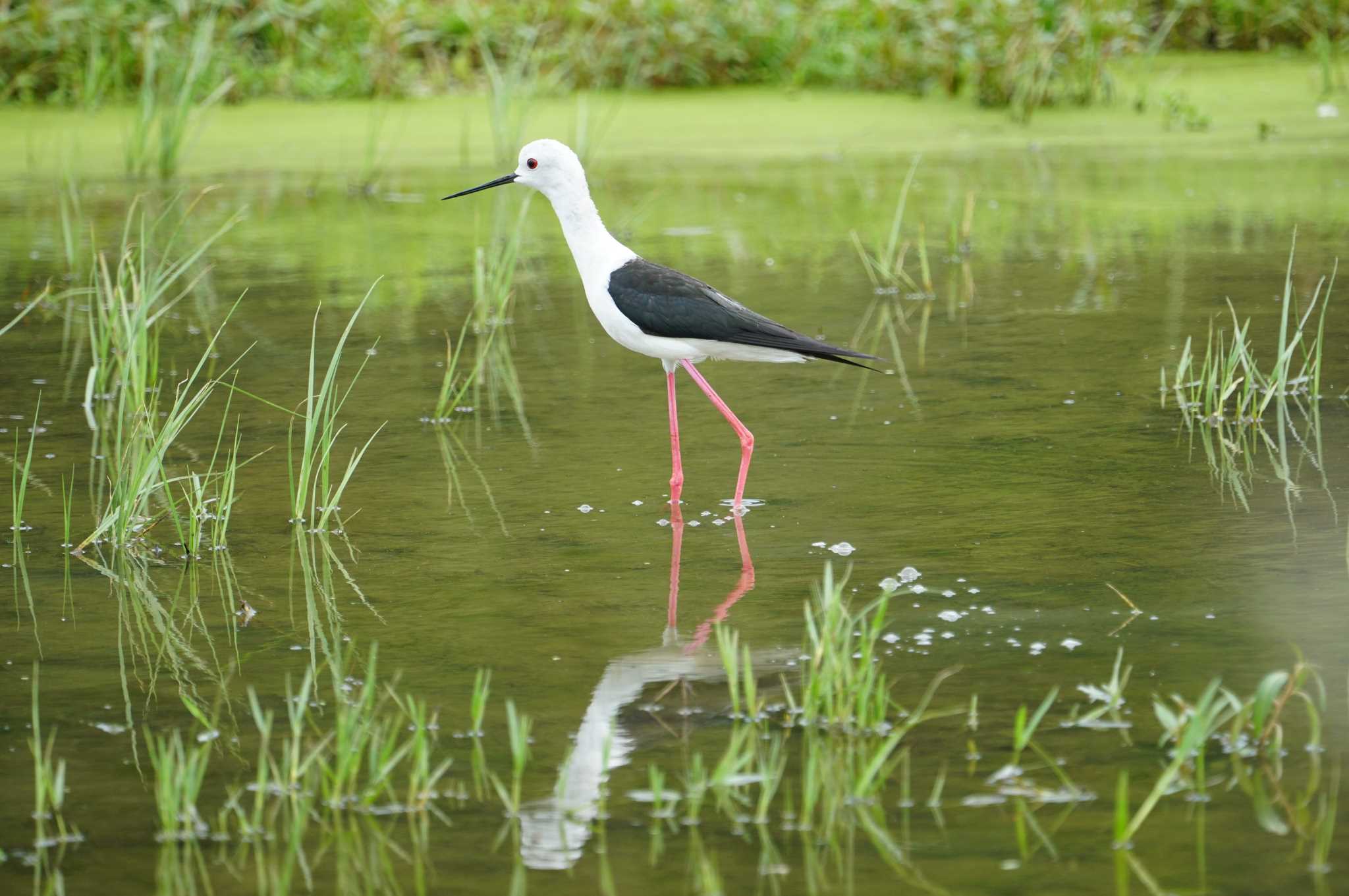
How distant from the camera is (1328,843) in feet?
9.09

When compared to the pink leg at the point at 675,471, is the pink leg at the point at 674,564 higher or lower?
lower

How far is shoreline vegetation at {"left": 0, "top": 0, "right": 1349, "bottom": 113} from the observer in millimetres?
12203

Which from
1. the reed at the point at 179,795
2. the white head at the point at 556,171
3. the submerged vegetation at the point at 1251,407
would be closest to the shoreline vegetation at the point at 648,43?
the submerged vegetation at the point at 1251,407

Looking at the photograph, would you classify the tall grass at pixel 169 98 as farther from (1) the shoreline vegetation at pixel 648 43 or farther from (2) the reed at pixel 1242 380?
(2) the reed at pixel 1242 380

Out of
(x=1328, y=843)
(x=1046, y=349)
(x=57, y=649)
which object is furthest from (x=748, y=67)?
(x=1328, y=843)

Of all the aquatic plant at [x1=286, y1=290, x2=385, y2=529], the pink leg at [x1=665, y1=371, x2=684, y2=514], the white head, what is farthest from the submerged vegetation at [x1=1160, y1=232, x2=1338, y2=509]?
the aquatic plant at [x1=286, y1=290, x2=385, y2=529]

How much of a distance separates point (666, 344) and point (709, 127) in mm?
7776

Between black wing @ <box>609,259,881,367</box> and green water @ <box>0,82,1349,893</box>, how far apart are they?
46cm

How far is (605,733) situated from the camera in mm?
3309

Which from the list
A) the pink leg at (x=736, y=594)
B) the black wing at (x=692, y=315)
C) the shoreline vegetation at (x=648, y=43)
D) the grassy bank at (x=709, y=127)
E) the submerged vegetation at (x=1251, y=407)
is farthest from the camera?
the shoreline vegetation at (x=648, y=43)

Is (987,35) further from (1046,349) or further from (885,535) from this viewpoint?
(885,535)

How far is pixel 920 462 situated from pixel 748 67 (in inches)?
360

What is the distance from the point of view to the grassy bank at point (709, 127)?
11.6m

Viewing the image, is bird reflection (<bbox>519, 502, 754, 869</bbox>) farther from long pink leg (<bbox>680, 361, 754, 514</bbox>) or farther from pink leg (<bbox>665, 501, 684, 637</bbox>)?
long pink leg (<bbox>680, 361, 754, 514</bbox>)
